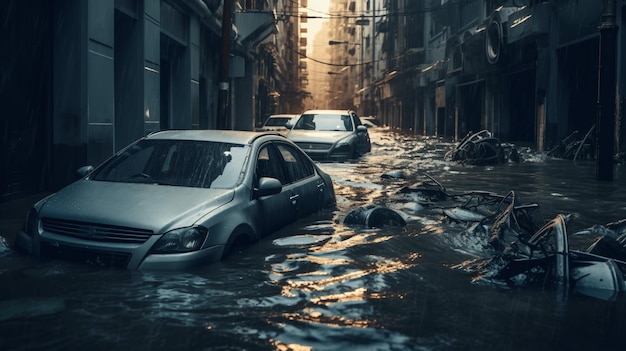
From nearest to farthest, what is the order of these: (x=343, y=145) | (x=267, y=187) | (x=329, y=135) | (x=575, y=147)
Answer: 1. (x=267, y=187)
2. (x=343, y=145)
3. (x=329, y=135)
4. (x=575, y=147)

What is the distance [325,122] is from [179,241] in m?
16.4

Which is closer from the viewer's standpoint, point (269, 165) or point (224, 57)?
point (269, 165)

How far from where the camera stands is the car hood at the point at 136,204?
5.58m

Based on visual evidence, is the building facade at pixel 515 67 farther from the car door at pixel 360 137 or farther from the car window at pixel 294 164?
the car window at pixel 294 164

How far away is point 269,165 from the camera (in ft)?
24.1

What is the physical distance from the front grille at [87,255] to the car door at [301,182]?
2.32 metres

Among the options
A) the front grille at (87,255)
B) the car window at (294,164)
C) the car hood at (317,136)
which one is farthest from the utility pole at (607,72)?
the front grille at (87,255)

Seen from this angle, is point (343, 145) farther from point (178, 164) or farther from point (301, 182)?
point (178, 164)

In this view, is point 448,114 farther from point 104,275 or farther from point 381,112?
point 381,112

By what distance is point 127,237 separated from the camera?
554cm

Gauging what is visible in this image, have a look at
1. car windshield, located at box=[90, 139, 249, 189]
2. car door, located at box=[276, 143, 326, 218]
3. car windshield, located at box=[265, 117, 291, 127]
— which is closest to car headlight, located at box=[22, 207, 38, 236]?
car windshield, located at box=[90, 139, 249, 189]

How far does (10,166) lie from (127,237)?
580cm

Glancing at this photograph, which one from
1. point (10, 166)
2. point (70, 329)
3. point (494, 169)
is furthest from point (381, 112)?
point (70, 329)

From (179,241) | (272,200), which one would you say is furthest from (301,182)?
(179,241)
